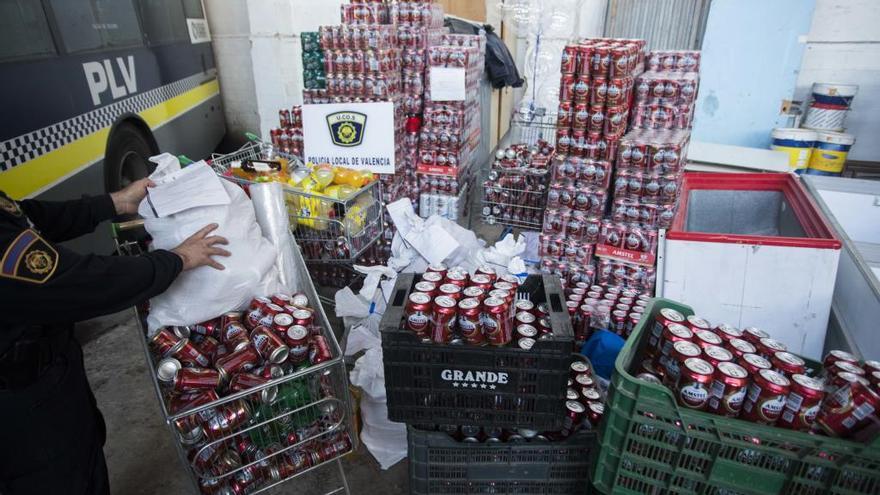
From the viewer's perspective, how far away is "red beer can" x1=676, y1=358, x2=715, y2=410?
1590 mm

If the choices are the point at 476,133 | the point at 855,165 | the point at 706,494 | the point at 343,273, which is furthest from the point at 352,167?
the point at 855,165

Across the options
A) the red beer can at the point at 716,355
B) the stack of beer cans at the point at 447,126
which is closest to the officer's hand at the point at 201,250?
the red beer can at the point at 716,355

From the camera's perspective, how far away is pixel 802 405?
1.53 meters

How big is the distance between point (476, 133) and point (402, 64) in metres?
1.33

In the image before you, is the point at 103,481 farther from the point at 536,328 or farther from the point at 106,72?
the point at 106,72

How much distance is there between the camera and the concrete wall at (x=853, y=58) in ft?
21.2

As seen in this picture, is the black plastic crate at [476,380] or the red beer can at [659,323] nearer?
the black plastic crate at [476,380]

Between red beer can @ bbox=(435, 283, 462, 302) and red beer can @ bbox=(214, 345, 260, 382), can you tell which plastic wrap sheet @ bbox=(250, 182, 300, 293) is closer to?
red beer can @ bbox=(214, 345, 260, 382)

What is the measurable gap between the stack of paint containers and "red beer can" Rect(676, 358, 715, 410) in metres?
5.76

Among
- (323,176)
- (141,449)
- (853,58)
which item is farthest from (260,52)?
(853,58)

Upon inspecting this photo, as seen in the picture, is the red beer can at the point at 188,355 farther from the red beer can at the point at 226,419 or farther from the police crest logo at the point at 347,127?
the police crest logo at the point at 347,127

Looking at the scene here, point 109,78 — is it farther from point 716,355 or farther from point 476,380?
point 716,355

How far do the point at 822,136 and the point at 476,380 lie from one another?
264 inches

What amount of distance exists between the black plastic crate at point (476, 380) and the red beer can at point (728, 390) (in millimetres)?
475
